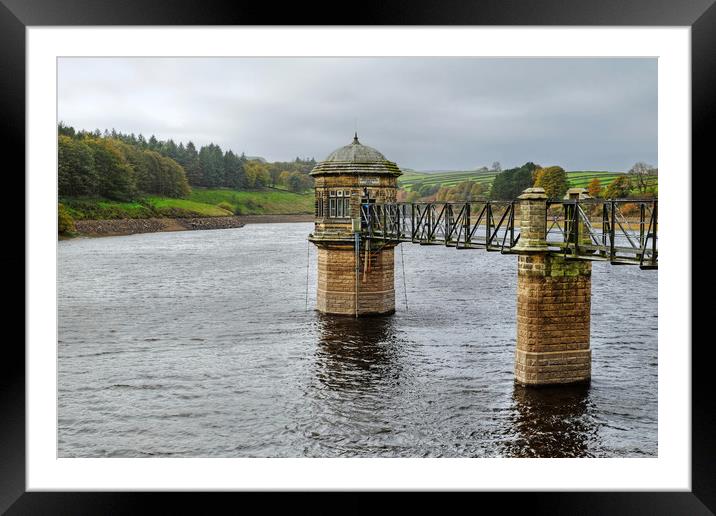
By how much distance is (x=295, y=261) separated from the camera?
209 feet

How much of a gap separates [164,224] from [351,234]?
60960mm

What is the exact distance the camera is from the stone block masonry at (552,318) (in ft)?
63.3

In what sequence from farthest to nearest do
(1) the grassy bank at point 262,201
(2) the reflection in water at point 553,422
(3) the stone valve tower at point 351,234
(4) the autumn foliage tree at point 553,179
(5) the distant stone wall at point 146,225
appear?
1. (1) the grassy bank at point 262,201
2. (5) the distant stone wall at point 146,225
3. (4) the autumn foliage tree at point 553,179
4. (3) the stone valve tower at point 351,234
5. (2) the reflection in water at point 553,422

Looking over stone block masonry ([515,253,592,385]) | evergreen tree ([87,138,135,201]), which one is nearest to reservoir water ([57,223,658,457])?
stone block masonry ([515,253,592,385])

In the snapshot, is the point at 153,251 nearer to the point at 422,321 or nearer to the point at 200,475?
the point at 422,321

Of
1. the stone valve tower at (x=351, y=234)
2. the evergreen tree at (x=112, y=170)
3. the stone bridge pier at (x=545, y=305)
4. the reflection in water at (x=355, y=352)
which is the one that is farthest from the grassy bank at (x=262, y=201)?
the stone bridge pier at (x=545, y=305)

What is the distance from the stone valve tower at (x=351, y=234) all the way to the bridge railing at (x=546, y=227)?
2.33 ft

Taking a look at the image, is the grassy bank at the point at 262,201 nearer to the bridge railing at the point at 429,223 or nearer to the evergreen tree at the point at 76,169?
the evergreen tree at the point at 76,169

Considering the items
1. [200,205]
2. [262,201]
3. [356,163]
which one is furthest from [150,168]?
[356,163]

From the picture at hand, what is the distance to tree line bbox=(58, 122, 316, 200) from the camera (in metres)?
66.6
